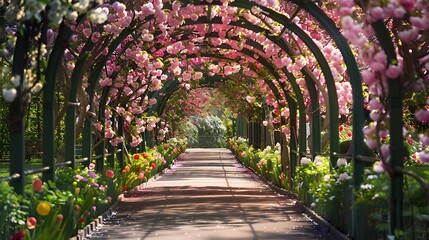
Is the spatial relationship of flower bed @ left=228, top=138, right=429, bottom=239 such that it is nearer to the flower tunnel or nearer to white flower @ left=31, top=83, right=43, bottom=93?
the flower tunnel

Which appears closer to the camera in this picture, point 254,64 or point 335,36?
point 335,36

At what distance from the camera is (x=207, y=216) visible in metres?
13.5

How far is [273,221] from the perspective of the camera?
12.7 m

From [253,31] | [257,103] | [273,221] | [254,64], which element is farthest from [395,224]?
[257,103]

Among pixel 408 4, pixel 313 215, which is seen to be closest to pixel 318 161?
pixel 313 215

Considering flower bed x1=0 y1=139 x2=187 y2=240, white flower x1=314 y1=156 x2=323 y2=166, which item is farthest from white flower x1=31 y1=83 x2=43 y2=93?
white flower x1=314 y1=156 x2=323 y2=166

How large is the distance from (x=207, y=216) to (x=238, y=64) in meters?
8.67

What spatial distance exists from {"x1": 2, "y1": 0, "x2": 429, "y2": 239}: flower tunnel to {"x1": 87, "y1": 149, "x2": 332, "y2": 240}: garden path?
1061 millimetres

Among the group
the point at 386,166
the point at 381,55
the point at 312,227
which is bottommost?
the point at 312,227

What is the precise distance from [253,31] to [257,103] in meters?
13.8

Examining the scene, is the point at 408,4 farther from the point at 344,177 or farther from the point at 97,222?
the point at 97,222

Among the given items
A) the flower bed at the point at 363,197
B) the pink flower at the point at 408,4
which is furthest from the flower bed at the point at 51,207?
the pink flower at the point at 408,4

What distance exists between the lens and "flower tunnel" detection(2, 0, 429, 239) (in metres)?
6.99

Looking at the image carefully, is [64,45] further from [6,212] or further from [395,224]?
[395,224]
